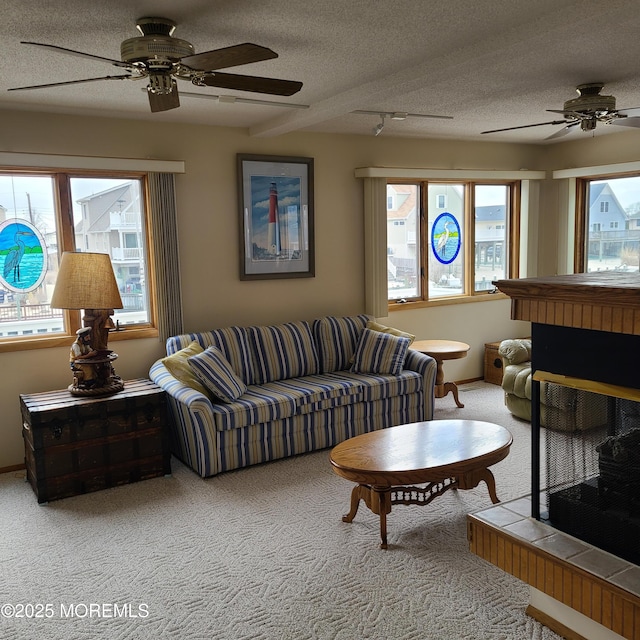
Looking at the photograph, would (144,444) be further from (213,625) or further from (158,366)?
(213,625)

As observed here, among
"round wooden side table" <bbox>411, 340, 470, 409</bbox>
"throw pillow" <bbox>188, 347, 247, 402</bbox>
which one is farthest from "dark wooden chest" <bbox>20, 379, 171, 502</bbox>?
"round wooden side table" <bbox>411, 340, 470, 409</bbox>

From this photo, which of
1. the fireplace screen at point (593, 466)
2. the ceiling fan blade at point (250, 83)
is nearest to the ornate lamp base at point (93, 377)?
the ceiling fan blade at point (250, 83)

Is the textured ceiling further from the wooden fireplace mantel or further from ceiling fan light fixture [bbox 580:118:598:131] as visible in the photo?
the wooden fireplace mantel

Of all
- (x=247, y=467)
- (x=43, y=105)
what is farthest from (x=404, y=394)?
(x=43, y=105)

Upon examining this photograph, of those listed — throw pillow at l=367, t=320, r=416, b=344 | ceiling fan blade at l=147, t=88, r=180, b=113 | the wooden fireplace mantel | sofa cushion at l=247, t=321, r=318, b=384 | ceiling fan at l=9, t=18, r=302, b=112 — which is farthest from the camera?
throw pillow at l=367, t=320, r=416, b=344

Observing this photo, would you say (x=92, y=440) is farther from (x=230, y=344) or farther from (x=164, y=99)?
(x=164, y=99)

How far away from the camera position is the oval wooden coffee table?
320 cm

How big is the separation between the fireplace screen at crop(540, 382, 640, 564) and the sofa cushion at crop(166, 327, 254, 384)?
2.65m

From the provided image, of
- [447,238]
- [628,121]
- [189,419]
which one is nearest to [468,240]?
[447,238]

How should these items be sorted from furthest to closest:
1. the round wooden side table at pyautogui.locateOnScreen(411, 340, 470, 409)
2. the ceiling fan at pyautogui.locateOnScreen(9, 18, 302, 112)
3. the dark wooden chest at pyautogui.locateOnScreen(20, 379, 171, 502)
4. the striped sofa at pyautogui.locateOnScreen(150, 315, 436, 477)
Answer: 1. the round wooden side table at pyautogui.locateOnScreen(411, 340, 470, 409)
2. the striped sofa at pyautogui.locateOnScreen(150, 315, 436, 477)
3. the dark wooden chest at pyautogui.locateOnScreen(20, 379, 171, 502)
4. the ceiling fan at pyautogui.locateOnScreen(9, 18, 302, 112)

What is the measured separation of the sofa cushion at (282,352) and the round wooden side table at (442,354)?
3.54 feet

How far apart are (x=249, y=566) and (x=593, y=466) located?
65.7 inches

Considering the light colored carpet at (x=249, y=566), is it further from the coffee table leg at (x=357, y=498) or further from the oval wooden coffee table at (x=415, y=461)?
the oval wooden coffee table at (x=415, y=461)

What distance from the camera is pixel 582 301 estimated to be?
2.34 metres
